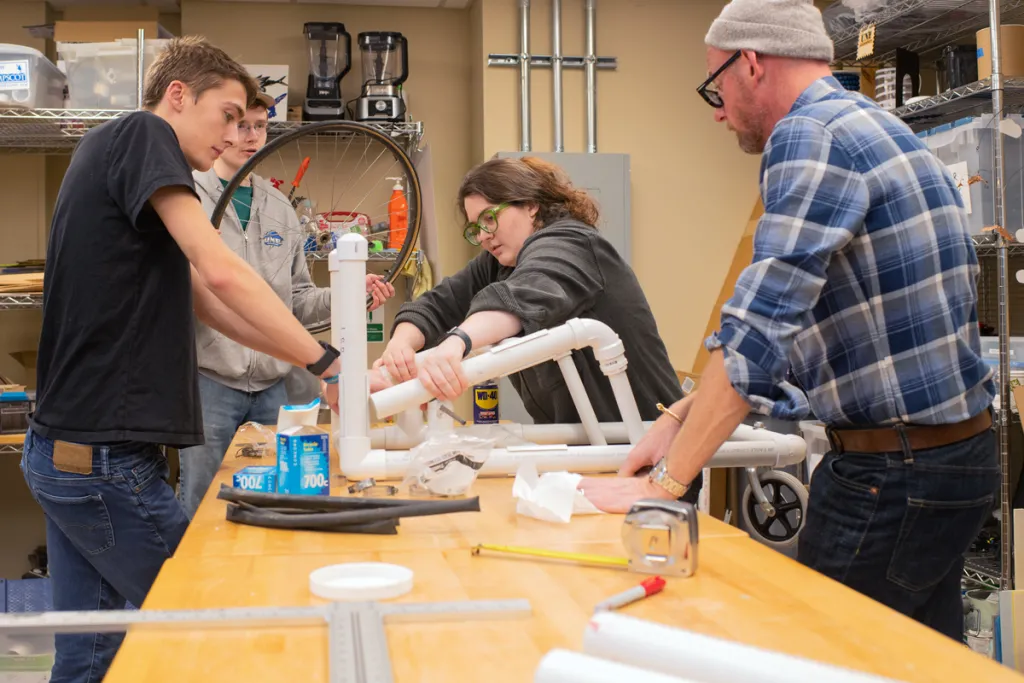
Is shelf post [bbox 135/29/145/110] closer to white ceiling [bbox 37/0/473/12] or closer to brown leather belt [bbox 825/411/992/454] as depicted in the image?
white ceiling [bbox 37/0/473/12]

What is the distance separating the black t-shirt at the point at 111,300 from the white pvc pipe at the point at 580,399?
0.75m

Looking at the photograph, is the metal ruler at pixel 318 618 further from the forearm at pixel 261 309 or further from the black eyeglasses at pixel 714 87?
the black eyeglasses at pixel 714 87

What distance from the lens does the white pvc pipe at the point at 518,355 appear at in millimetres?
1805

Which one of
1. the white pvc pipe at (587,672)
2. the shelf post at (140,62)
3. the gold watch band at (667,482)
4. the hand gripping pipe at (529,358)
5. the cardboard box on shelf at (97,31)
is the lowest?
the white pvc pipe at (587,672)

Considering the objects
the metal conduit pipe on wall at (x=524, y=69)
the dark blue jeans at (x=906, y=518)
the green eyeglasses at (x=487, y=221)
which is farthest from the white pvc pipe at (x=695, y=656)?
the metal conduit pipe on wall at (x=524, y=69)

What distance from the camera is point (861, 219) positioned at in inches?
51.1

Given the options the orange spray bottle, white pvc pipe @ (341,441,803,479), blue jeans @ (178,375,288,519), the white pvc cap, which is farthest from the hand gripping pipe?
the orange spray bottle

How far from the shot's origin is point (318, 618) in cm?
100

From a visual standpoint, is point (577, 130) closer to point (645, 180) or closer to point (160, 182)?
point (645, 180)

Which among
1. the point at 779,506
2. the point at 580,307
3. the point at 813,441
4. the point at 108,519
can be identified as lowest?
the point at 779,506

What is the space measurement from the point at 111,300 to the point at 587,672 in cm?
130

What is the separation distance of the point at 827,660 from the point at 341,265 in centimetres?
108

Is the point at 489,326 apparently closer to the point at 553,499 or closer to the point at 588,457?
the point at 588,457

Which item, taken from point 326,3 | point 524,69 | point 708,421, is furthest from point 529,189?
point 326,3
